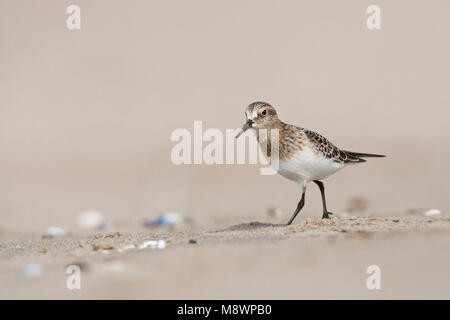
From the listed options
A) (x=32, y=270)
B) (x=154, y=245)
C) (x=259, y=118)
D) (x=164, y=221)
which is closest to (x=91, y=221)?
(x=164, y=221)

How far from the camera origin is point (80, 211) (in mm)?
14141

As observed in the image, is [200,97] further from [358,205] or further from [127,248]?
[127,248]

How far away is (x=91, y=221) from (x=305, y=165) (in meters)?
5.24

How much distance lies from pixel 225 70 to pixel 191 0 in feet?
15.7

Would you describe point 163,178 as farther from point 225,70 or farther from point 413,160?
point 225,70

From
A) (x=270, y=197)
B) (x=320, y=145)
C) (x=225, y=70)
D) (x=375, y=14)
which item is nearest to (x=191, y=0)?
(x=225, y=70)

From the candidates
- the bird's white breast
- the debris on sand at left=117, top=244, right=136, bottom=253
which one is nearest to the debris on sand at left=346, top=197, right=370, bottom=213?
the bird's white breast

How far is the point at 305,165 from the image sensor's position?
8516mm

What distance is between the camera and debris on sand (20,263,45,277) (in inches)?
269

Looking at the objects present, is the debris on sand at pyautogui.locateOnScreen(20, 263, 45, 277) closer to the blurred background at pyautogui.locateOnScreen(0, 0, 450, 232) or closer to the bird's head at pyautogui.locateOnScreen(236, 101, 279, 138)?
the bird's head at pyautogui.locateOnScreen(236, 101, 279, 138)

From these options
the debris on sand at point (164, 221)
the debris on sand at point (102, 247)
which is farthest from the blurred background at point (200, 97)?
the debris on sand at point (102, 247)

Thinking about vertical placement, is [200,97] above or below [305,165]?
above

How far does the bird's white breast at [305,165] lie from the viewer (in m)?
8.50

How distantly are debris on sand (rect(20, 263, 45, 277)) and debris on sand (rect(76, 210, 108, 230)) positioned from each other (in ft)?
15.7
